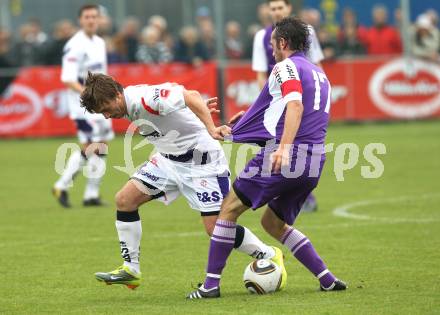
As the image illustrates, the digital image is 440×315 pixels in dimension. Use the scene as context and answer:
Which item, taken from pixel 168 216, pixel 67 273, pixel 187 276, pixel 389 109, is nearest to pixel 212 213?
pixel 187 276

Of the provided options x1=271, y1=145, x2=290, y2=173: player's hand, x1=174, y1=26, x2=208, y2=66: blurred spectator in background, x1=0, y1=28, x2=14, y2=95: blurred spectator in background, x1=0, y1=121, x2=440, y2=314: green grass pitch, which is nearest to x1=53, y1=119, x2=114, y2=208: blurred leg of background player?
x1=0, y1=121, x2=440, y2=314: green grass pitch

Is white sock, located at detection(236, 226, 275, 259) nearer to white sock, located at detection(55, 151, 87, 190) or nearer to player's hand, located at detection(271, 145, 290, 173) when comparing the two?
player's hand, located at detection(271, 145, 290, 173)

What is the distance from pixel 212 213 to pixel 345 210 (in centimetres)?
498

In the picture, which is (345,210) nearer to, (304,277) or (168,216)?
(168,216)

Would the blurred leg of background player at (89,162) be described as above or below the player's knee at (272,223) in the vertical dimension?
below

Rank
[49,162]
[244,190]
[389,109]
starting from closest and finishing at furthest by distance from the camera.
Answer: [244,190], [49,162], [389,109]

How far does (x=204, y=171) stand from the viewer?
862 cm

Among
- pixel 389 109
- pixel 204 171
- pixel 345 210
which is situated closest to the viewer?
pixel 204 171

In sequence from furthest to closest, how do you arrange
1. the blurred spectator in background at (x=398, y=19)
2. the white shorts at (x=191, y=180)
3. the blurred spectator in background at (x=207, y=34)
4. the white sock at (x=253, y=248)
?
the blurred spectator in background at (x=398, y=19) → the blurred spectator in background at (x=207, y=34) → the white sock at (x=253, y=248) → the white shorts at (x=191, y=180)

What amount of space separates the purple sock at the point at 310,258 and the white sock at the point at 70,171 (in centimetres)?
636

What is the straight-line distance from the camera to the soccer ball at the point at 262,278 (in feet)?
27.5

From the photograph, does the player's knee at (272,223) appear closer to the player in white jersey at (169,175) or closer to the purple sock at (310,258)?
the purple sock at (310,258)

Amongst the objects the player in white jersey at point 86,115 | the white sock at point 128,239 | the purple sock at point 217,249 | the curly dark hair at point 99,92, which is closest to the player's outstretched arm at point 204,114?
the curly dark hair at point 99,92

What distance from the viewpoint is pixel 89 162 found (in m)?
14.7
